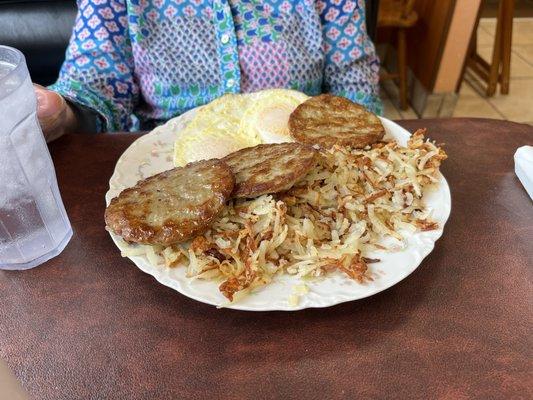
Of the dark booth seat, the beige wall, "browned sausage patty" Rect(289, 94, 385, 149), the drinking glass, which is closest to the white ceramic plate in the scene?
the drinking glass

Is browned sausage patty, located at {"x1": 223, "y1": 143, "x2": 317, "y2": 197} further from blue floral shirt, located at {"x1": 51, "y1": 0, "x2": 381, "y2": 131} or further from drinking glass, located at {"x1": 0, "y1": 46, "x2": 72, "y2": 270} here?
blue floral shirt, located at {"x1": 51, "y1": 0, "x2": 381, "y2": 131}

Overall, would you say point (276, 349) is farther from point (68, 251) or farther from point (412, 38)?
point (412, 38)

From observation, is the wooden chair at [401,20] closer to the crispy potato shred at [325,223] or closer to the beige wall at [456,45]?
the beige wall at [456,45]

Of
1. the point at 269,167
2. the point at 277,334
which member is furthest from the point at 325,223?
the point at 277,334

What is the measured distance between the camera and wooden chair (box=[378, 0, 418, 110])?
125 inches

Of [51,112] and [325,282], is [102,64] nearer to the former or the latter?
[51,112]

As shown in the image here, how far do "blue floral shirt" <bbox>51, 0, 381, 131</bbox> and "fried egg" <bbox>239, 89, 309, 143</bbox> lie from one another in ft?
0.77

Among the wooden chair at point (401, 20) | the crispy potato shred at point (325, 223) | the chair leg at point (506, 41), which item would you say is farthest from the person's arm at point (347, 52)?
the chair leg at point (506, 41)

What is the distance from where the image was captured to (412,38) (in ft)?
12.1

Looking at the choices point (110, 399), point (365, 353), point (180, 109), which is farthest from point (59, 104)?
point (365, 353)

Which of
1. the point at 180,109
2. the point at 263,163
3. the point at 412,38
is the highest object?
the point at 263,163

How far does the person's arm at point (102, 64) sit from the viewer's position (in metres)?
1.45

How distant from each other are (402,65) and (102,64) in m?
2.55

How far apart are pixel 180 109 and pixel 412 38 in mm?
2713
